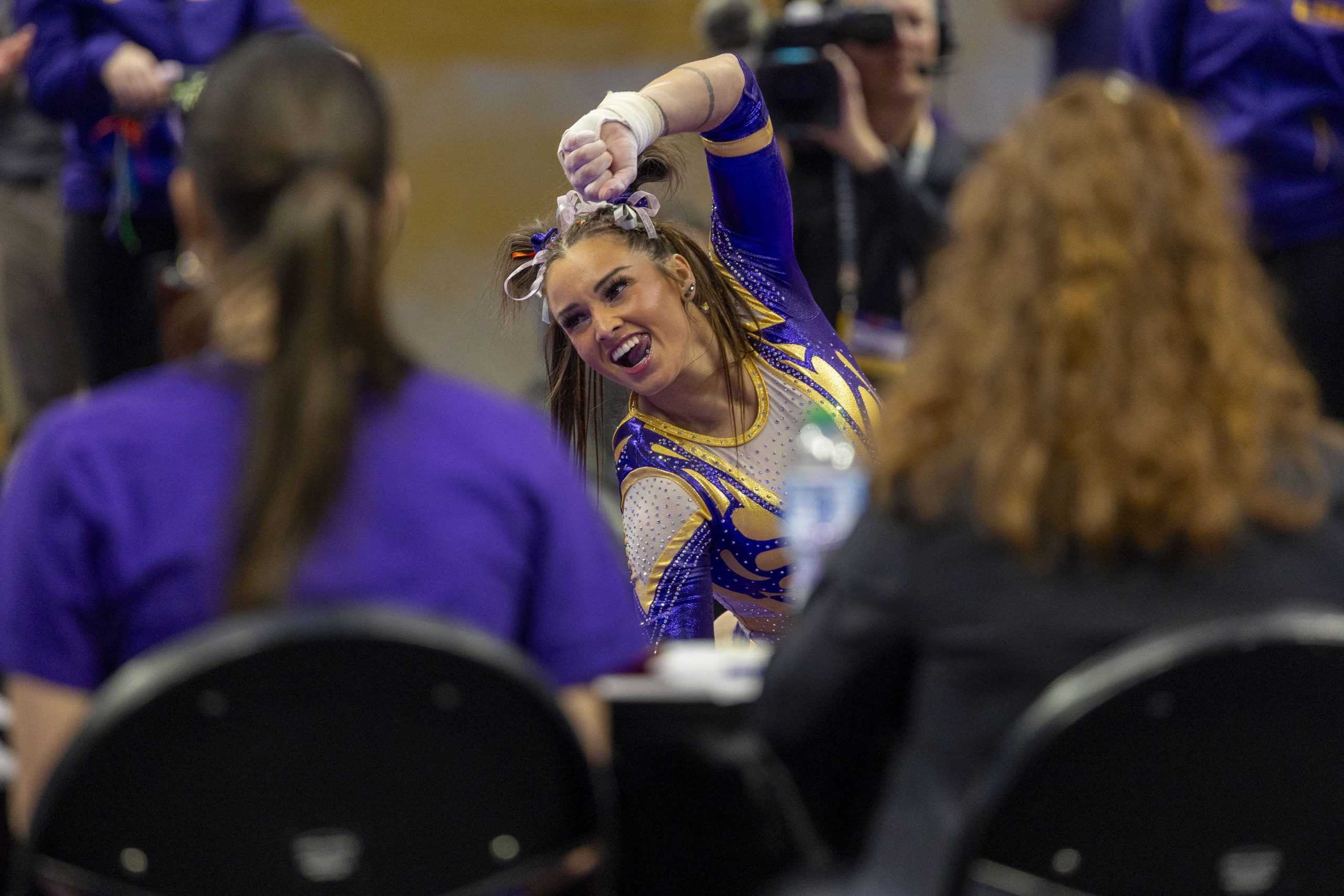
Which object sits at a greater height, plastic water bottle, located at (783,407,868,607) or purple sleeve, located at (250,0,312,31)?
plastic water bottle, located at (783,407,868,607)

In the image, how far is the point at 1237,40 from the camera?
9.42 feet

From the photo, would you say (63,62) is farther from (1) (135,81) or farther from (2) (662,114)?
(2) (662,114)

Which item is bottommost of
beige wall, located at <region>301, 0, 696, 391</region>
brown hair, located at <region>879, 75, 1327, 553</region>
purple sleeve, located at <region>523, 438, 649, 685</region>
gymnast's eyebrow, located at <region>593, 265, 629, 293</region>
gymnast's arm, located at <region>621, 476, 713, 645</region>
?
beige wall, located at <region>301, 0, 696, 391</region>

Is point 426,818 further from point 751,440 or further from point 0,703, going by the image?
point 751,440

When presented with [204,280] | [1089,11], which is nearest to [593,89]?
[1089,11]

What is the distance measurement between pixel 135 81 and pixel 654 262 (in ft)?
4.68

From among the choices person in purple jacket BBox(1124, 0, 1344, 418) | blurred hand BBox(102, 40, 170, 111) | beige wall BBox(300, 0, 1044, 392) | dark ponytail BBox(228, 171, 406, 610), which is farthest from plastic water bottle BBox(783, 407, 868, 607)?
beige wall BBox(300, 0, 1044, 392)

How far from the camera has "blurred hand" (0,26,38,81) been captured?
3.87 meters

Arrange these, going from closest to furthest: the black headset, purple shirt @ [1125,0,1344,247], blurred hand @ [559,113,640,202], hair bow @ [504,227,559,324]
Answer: blurred hand @ [559,113,640,202] < hair bow @ [504,227,559,324] < purple shirt @ [1125,0,1344,247] < the black headset

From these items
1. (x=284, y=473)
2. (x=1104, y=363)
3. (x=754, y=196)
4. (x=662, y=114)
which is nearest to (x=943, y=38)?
(x=754, y=196)

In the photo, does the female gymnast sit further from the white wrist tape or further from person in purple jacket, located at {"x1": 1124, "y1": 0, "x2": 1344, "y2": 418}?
person in purple jacket, located at {"x1": 1124, "y1": 0, "x2": 1344, "y2": 418}

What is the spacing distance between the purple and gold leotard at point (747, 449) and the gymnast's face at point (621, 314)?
14 centimetres

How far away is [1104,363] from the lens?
122cm

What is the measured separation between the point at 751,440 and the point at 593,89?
154 inches
